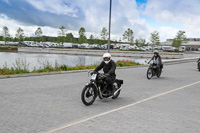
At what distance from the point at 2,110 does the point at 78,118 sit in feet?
6.78

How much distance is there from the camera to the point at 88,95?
659 cm

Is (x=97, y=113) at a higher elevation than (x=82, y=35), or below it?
below

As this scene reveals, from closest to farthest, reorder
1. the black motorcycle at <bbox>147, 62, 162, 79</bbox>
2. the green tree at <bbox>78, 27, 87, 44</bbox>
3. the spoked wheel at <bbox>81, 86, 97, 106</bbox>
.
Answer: the spoked wheel at <bbox>81, 86, 97, 106</bbox> < the black motorcycle at <bbox>147, 62, 162, 79</bbox> < the green tree at <bbox>78, 27, 87, 44</bbox>

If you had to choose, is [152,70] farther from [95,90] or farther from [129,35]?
[129,35]

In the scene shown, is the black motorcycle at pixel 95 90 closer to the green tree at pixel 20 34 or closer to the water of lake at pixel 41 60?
the water of lake at pixel 41 60

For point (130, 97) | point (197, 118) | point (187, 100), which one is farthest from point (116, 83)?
point (197, 118)

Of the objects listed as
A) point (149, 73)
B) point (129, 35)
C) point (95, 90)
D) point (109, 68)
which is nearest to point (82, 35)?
point (129, 35)

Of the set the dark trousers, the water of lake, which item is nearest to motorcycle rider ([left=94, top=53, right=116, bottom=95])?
the dark trousers

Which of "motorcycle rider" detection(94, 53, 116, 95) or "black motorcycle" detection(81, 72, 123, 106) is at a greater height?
"motorcycle rider" detection(94, 53, 116, 95)

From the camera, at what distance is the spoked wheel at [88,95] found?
642 cm

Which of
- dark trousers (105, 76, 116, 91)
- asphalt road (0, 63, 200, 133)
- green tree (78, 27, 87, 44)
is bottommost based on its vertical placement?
asphalt road (0, 63, 200, 133)

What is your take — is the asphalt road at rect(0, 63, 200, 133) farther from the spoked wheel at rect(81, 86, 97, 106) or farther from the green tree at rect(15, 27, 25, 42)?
the green tree at rect(15, 27, 25, 42)

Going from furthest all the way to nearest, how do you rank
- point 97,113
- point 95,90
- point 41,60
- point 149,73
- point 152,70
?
point 41,60, point 152,70, point 149,73, point 95,90, point 97,113

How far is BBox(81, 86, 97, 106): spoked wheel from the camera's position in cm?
642
